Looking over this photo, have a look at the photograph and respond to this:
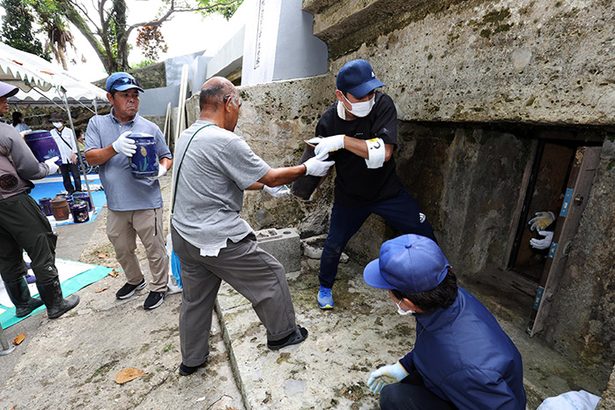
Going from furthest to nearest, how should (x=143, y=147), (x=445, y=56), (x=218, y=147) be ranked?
(x=143, y=147), (x=445, y=56), (x=218, y=147)

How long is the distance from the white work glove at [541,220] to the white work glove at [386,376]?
191 centimetres

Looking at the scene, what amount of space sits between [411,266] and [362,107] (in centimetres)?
137

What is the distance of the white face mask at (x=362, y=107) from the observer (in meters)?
2.33

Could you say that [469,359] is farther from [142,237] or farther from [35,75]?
[35,75]

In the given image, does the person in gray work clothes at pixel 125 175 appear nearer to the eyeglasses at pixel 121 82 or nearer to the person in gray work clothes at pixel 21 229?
the eyeglasses at pixel 121 82

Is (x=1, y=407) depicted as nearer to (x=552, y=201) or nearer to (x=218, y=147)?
(x=218, y=147)

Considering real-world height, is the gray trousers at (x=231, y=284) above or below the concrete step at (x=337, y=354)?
above

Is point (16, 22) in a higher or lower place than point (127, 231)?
higher

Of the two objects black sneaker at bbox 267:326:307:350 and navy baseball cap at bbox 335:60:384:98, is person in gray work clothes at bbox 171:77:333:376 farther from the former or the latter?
navy baseball cap at bbox 335:60:384:98

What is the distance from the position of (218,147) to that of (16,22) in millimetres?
19870

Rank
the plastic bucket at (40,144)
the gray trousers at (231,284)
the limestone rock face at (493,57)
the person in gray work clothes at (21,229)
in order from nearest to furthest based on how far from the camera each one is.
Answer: the limestone rock face at (493,57), the gray trousers at (231,284), the person in gray work clothes at (21,229), the plastic bucket at (40,144)

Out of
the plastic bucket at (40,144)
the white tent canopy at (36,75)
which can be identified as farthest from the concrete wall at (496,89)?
the white tent canopy at (36,75)

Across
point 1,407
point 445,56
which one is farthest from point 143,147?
point 445,56

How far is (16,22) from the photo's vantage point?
1497 centimetres
